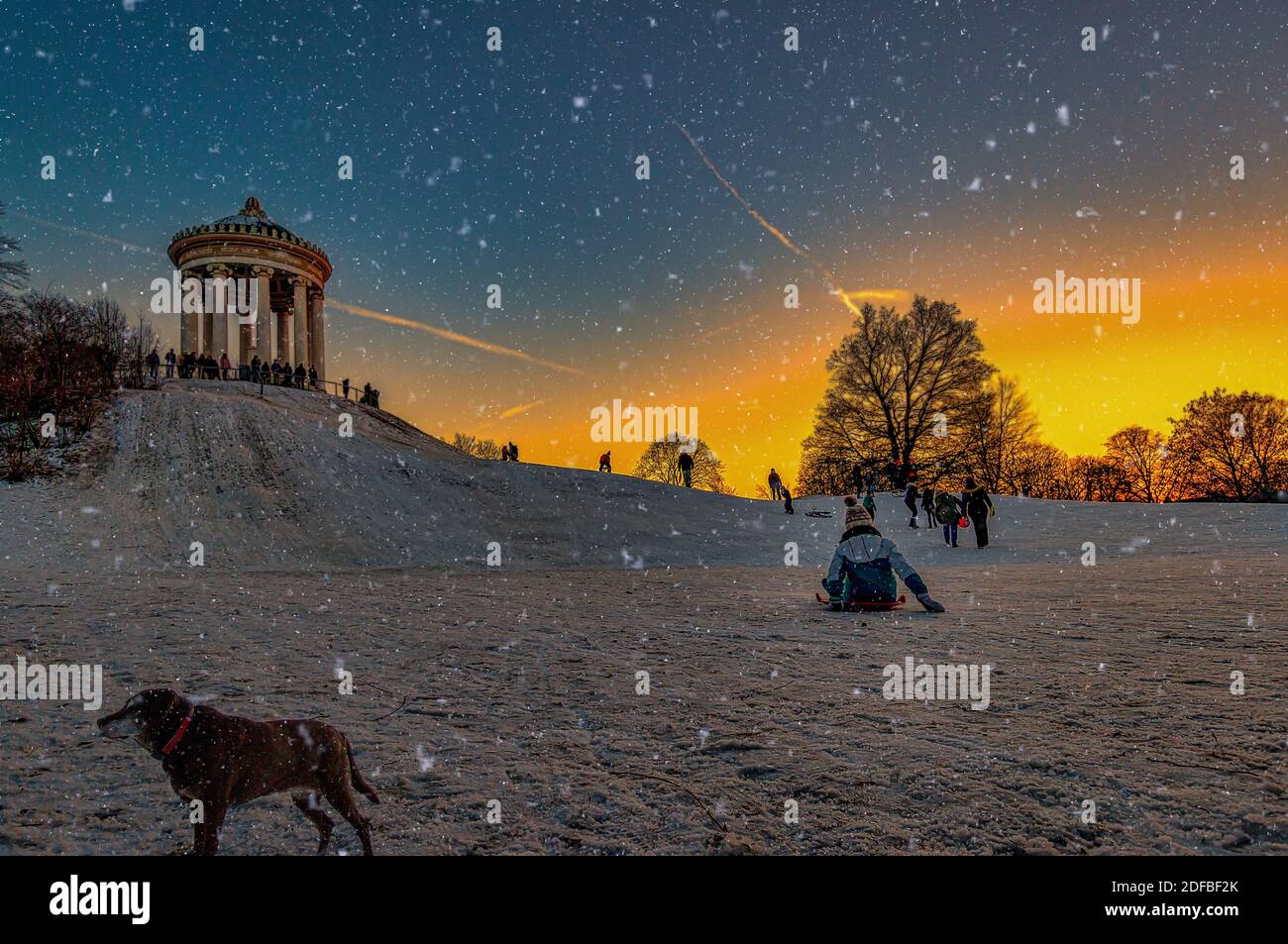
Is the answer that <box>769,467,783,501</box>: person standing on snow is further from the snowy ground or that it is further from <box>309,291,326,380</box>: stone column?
<box>309,291,326,380</box>: stone column

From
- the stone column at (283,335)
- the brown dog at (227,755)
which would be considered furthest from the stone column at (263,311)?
the brown dog at (227,755)

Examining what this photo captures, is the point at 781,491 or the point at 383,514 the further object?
the point at 781,491

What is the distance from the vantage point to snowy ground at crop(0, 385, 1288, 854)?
2945 mm

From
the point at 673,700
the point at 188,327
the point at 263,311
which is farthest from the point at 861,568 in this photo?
the point at 188,327

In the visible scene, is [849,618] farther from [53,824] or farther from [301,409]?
[301,409]

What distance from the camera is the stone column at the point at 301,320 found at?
152 feet

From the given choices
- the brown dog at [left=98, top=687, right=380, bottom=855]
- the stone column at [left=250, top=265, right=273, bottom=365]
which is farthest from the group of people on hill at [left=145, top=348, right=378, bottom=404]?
the brown dog at [left=98, top=687, right=380, bottom=855]

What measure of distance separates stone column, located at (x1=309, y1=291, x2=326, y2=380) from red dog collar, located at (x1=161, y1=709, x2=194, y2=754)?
5120 centimetres

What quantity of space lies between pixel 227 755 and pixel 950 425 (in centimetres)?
4431

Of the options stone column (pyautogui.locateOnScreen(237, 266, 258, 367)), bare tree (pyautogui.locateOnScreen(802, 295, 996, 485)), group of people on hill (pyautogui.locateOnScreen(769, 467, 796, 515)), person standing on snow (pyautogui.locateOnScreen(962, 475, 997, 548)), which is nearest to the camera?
person standing on snow (pyautogui.locateOnScreen(962, 475, 997, 548))

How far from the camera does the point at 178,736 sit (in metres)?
2.30

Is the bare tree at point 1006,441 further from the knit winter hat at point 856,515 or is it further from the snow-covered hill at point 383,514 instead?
the knit winter hat at point 856,515

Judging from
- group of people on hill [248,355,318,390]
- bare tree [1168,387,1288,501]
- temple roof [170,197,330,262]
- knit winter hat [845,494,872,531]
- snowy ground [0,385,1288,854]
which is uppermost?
temple roof [170,197,330,262]

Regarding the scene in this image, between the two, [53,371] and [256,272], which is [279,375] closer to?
[256,272]
